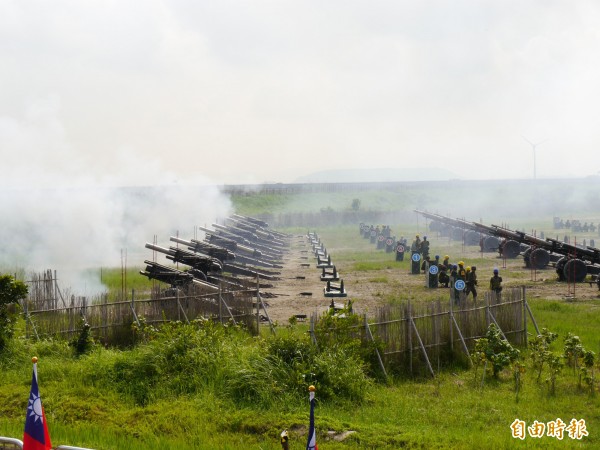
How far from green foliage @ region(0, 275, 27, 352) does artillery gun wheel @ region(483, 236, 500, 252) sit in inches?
1350

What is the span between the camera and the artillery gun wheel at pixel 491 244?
46375 millimetres

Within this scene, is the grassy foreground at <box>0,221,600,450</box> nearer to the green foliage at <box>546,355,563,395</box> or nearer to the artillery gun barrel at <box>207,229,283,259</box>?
the green foliage at <box>546,355,563,395</box>

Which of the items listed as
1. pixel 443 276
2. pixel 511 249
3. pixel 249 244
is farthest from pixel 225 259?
pixel 511 249

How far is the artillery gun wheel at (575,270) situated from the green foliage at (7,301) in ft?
71.3

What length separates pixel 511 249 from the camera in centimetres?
4150

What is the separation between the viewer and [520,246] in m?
42.0

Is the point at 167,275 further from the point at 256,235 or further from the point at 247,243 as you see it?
the point at 256,235

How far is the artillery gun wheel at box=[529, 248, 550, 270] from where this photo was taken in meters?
36.3

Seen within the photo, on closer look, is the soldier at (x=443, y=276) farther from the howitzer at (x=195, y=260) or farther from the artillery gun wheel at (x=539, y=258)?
the howitzer at (x=195, y=260)

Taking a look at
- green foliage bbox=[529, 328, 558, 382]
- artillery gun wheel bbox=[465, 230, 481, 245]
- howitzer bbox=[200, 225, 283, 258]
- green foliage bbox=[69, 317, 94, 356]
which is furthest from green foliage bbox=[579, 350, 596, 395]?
artillery gun wheel bbox=[465, 230, 481, 245]

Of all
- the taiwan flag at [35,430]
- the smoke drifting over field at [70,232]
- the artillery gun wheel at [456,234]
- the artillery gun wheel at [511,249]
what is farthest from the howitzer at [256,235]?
the taiwan flag at [35,430]

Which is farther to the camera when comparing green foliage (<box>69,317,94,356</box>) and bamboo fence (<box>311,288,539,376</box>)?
green foliage (<box>69,317,94,356</box>)

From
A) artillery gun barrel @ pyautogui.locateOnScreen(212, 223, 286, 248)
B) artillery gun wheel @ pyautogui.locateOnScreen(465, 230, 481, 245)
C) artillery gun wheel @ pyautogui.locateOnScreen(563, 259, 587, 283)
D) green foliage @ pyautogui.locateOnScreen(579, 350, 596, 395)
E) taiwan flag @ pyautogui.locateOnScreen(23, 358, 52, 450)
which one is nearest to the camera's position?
taiwan flag @ pyautogui.locateOnScreen(23, 358, 52, 450)

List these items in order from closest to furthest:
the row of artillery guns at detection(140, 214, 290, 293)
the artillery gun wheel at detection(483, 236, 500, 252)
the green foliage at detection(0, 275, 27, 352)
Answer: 1. the green foliage at detection(0, 275, 27, 352)
2. the row of artillery guns at detection(140, 214, 290, 293)
3. the artillery gun wheel at detection(483, 236, 500, 252)
